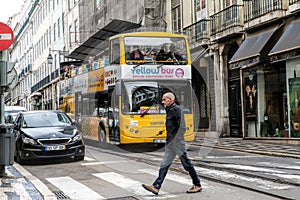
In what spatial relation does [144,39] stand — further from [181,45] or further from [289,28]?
[289,28]

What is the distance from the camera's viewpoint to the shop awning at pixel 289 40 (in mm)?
18312

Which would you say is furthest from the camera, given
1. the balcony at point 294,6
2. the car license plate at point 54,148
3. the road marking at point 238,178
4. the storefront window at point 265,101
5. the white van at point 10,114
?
the white van at point 10,114

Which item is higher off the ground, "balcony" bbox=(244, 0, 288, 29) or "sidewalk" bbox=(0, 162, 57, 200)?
"balcony" bbox=(244, 0, 288, 29)

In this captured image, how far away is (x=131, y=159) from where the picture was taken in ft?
46.8

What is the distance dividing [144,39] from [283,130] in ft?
25.3

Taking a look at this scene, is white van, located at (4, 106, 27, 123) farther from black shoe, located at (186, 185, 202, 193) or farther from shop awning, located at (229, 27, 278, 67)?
black shoe, located at (186, 185, 202, 193)

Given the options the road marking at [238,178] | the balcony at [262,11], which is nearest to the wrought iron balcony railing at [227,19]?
the balcony at [262,11]

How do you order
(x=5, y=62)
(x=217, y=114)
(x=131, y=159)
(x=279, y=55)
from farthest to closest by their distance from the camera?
(x=217, y=114) < (x=279, y=55) < (x=131, y=159) < (x=5, y=62)

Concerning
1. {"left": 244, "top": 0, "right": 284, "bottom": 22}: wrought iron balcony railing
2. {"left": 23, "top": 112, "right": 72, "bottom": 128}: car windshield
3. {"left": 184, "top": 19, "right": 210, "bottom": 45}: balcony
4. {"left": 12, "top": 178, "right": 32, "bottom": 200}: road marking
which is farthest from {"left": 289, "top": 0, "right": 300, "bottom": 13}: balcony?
{"left": 12, "top": 178, "right": 32, "bottom": 200}: road marking

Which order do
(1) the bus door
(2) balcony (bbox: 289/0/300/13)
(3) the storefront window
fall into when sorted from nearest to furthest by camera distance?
1. (1) the bus door
2. (2) balcony (bbox: 289/0/300/13)
3. (3) the storefront window

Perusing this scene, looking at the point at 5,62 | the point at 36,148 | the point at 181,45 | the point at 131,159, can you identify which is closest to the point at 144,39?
the point at 181,45

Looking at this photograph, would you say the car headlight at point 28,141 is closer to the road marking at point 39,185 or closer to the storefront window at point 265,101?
the road marking at point 39,185

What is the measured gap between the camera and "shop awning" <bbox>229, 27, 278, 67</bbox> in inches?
814

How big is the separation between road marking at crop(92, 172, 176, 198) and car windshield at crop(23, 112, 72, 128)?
401 centimetres
